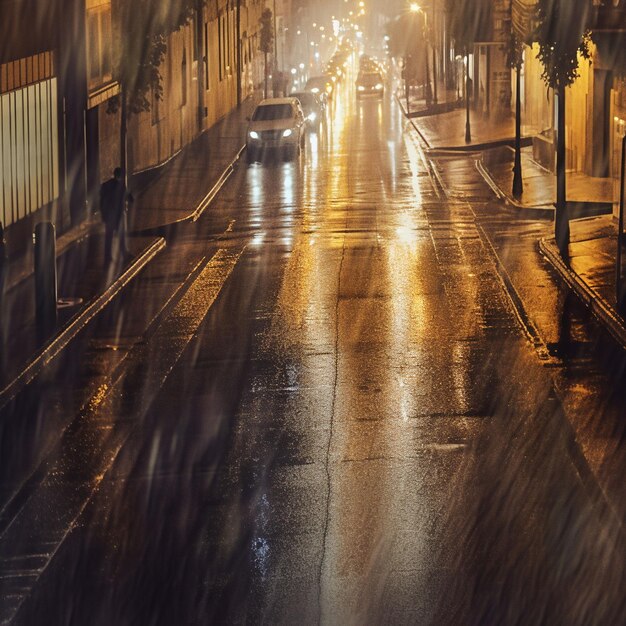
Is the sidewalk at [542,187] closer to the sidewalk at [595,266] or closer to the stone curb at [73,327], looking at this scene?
the sidewalk at [595,266]

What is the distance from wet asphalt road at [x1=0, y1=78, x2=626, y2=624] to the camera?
28.8 ft

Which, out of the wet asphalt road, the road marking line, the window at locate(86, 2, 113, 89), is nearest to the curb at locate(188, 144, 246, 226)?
the window at locate(86, 2, 113, 89)

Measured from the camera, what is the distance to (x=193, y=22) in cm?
5603

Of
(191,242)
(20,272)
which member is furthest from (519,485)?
(191,242)

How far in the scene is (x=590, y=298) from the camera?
1923 centimetres

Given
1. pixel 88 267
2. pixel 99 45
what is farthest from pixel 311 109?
pixel 88 267

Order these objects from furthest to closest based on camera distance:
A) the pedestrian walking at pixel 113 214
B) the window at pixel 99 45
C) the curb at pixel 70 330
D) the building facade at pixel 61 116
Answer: the window at pixel 99 45 → the building facade at pixel 61 116 → the pedestrian walking at pixel 113 214 → the curb at pixel 70 330

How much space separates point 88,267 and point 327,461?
39.8 feet

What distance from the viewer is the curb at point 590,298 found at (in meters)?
17.1

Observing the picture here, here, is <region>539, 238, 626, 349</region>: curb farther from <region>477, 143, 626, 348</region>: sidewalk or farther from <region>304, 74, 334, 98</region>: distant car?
<region>304, 74, 334, 98</region>: distant car

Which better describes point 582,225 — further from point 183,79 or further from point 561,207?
point 183,79

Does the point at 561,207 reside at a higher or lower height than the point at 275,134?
lower

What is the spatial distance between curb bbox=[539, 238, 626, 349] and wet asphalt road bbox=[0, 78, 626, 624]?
0.54m

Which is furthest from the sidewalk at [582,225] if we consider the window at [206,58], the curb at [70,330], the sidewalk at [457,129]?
the window at [206,58]
